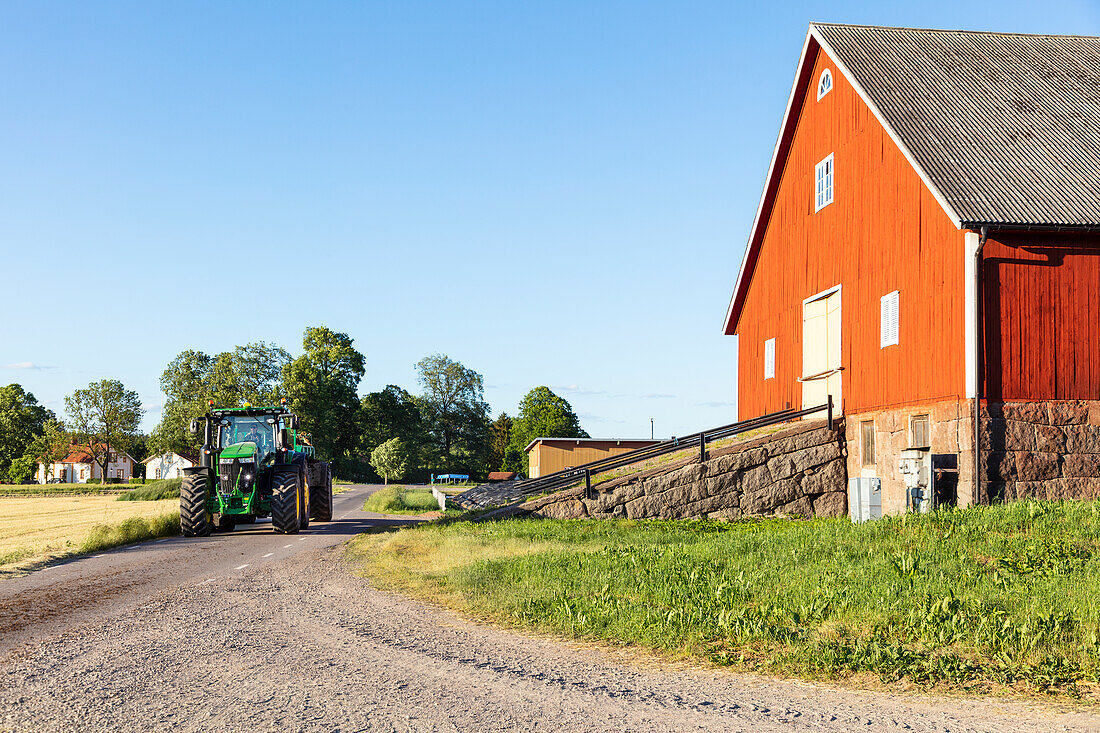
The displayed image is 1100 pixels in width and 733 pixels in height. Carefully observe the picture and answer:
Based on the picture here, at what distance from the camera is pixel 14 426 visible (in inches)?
4117

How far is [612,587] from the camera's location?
10023 mm

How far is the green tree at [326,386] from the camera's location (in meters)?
84.9

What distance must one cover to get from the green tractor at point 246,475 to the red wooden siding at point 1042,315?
14458mm

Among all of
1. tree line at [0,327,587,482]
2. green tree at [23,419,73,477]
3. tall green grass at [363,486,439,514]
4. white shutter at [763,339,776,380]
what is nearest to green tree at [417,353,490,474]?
tree line at [0,327,587,482]

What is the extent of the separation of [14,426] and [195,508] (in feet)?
332

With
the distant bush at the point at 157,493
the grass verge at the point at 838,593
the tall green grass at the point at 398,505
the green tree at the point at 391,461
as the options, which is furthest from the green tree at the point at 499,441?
the grass verge at the point at 838,593

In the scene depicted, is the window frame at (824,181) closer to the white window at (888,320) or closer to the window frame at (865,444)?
the white window at (888,320)

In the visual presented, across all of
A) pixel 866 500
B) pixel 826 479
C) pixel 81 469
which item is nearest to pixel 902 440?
pixel 866 500

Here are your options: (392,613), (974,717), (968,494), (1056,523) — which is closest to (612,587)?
(392,613)

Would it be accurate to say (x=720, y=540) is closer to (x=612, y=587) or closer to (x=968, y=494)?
(x=612, y=587)

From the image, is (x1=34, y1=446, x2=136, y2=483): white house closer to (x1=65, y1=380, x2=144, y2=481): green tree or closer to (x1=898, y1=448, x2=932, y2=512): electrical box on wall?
(x1=65, y1=380, x2=144, y2=481): green tree

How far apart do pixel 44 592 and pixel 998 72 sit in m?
21.8

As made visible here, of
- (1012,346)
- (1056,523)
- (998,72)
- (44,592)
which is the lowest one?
(44,592)

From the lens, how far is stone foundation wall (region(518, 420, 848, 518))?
2009 centimetres
